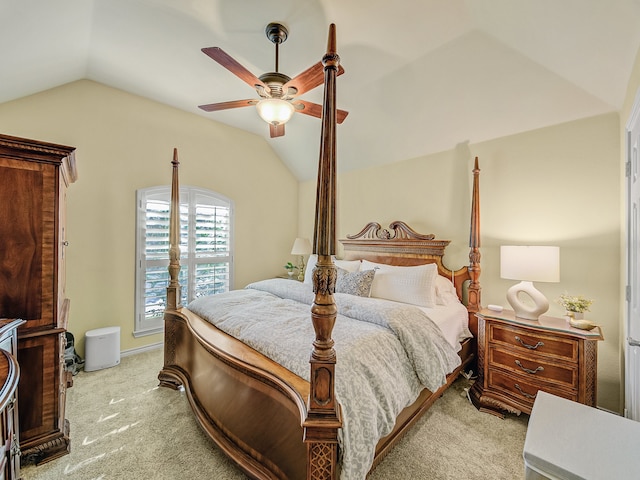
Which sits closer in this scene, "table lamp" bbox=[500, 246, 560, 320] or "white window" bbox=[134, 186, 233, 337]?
"table lamp" bbox=[500, 246, 560, 320]

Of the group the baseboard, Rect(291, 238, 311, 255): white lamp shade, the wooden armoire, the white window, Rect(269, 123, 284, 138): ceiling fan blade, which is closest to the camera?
the wooden armoire

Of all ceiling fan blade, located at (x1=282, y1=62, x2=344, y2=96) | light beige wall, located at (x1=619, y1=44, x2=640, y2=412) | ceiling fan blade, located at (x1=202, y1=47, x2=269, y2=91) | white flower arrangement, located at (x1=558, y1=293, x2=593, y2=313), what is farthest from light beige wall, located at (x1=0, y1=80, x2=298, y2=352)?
light beige wall, located at (x1=619, y1=44, x2=640, y2=412)

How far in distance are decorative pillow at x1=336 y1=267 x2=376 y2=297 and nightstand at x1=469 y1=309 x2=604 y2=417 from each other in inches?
40.2

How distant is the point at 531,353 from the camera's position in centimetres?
210

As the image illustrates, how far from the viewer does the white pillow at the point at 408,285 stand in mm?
2635

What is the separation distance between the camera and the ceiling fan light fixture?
1.96 meters

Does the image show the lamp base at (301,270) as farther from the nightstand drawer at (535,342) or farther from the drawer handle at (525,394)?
the drawer handle at (525,394)

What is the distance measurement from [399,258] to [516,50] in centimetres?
215

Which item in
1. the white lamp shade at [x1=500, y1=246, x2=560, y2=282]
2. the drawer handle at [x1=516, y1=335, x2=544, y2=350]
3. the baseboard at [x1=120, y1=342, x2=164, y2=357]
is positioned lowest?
the baseboard at [x1=120, y1=342, x2=164, y2=357]

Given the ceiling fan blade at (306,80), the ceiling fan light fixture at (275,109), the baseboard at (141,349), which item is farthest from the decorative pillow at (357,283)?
the baseboard at (141,349)

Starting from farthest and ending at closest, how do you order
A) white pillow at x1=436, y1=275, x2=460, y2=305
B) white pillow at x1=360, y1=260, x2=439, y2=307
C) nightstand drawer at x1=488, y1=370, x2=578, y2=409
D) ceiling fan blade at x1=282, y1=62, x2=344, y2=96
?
1. white pillow at x1=436, y1=275, x2=460, y2=305
2. white pillow at x1=360, y1=260, x2=439, y2=307
3. nightstand drawer at x1=488, y1=370, x2=578, y2=409
4. ceiling fan blade at x1=282, y1=62, x2=344, y2=96

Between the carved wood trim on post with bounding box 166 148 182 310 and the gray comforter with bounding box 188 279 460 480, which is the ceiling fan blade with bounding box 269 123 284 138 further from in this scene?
the gray comforter with bounding box 188 279 460 480

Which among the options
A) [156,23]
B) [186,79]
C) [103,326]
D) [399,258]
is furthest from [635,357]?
[103,326]

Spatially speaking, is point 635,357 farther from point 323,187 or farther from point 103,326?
point 103,326
